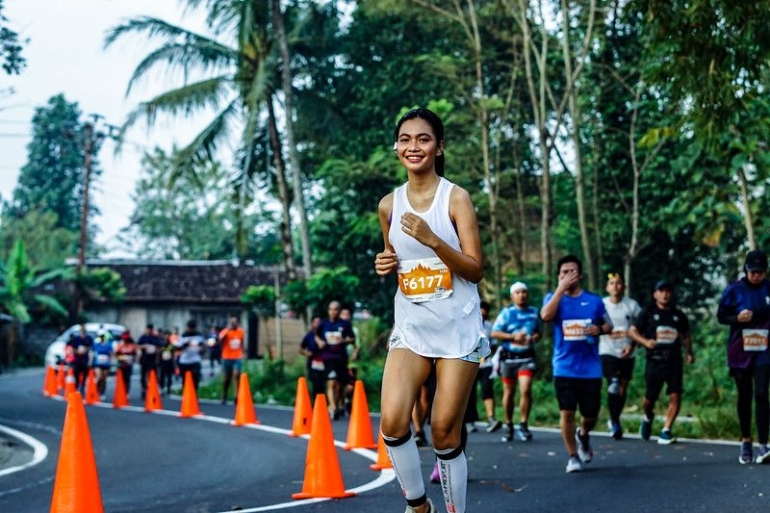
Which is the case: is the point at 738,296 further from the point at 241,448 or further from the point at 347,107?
the point at 347,107

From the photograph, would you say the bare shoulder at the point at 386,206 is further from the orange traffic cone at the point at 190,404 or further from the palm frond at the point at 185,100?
the palm frond at the point at 185,100

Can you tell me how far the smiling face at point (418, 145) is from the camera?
18.1 feet

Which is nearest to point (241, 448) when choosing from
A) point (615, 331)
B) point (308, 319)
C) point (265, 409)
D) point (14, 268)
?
point (615, 331)

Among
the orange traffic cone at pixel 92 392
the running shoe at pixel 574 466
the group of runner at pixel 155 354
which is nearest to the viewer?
the running shoe at pixel 574 466

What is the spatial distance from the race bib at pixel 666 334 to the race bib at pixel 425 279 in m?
7.42

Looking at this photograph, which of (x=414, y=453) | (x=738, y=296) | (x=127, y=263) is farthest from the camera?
(x=127, y=263)

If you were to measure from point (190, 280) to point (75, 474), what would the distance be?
51509mm

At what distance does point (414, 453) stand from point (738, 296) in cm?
543

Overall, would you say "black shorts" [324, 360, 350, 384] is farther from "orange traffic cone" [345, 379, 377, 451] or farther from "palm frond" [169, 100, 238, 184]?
"palm frond" [169, 100, 238, 184]

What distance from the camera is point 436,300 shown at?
17.6 feet

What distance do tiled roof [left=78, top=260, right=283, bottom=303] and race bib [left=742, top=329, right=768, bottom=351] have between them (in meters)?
46.7

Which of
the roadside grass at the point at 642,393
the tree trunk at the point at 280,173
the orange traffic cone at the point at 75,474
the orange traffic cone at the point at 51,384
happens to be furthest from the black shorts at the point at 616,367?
the orange traffic cone at the point at 51,384

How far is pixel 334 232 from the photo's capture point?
3056 centimetres

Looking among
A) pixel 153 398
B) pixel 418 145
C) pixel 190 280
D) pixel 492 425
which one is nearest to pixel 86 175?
pixel 190 280
